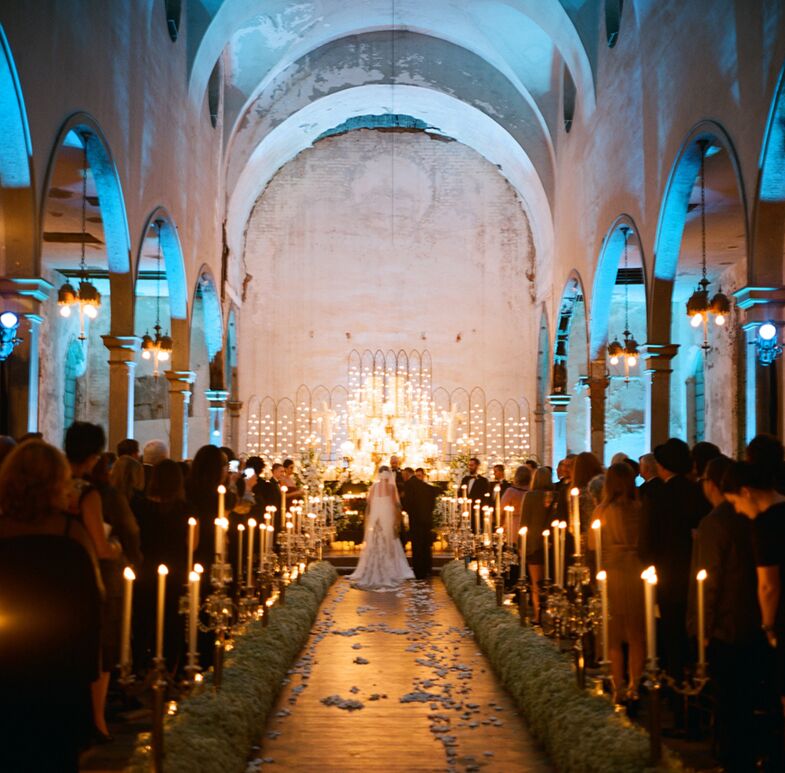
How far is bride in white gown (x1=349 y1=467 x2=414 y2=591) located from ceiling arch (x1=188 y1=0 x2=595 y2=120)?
8.30m

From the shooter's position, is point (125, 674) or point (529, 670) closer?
point (125, 674)

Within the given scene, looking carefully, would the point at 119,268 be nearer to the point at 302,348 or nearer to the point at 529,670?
the point at 529,670

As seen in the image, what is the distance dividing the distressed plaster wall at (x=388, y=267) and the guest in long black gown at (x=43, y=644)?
22967mm

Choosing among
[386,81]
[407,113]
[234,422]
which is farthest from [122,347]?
[407,113]

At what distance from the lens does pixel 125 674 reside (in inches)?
180

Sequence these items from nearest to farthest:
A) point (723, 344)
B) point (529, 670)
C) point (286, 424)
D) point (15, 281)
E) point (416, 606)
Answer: point (529, 670) → point (15, 281) → point (416, 606) → point (723, 344) → point (286, 424)

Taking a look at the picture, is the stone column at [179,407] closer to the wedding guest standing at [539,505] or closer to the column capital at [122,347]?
the column capital at [122,347]

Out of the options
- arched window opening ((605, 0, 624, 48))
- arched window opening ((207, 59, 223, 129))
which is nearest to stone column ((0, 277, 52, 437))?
arched window opening ((605, 0, 624, 48))

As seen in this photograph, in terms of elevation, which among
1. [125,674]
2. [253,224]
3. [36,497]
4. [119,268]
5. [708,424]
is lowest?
[125,674]

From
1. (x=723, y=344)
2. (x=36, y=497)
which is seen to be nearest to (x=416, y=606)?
(x=36, y=497)

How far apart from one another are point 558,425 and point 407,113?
884 centimetres

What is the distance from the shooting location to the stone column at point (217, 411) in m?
23.0

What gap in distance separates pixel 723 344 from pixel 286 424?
431 inches

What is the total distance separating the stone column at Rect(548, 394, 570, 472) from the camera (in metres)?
22.8
